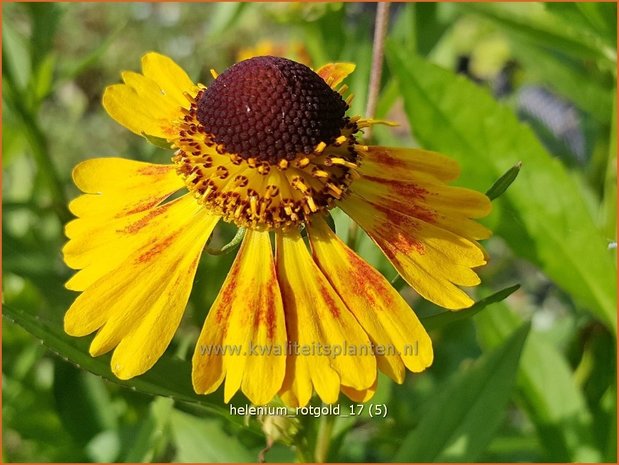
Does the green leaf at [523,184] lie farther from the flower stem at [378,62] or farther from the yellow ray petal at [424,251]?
the yellow ray petal at [424,251]

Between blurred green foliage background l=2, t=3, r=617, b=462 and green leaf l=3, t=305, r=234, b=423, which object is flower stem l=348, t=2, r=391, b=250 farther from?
green leaf l=3, t=305, r=234, b=423

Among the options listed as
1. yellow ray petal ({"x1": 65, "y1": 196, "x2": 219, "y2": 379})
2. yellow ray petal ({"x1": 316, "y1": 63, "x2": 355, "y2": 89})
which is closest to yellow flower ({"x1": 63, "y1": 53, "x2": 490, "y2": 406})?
yellow ray petal ({"x1": 65, "y1": 196, "x2": 219, "y2": 379})

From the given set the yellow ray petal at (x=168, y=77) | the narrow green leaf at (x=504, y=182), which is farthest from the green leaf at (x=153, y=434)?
the narrow green leaf at (x=504, y=182)

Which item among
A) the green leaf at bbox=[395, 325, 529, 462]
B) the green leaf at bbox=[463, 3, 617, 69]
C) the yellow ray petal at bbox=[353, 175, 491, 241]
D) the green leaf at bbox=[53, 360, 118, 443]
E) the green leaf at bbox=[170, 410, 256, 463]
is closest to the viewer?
the yellow ray petal at bbox=[353, 175, 491, 241]

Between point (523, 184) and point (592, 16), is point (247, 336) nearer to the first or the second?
point (523, 184)

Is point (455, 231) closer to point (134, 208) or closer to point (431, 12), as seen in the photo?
point (134, 208)

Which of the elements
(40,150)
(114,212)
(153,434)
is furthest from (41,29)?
(153,434)

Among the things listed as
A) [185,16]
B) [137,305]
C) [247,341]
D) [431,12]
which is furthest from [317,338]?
[185,16]
